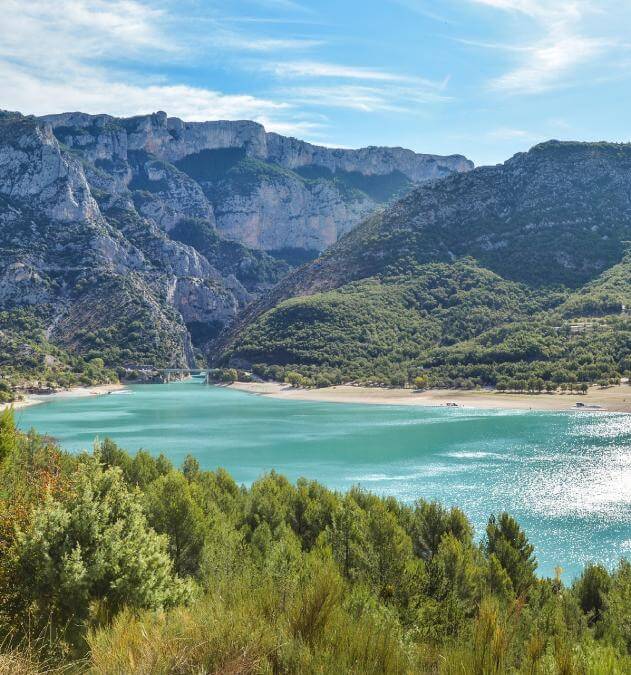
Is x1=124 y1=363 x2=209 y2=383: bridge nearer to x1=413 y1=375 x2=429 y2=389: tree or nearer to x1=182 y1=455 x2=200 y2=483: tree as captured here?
x1=413 y1=375 x2=429 y2=389: tree

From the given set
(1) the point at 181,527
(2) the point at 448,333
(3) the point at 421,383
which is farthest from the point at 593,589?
(2) the point at 448,333

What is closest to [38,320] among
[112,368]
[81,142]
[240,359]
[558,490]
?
[112,368]

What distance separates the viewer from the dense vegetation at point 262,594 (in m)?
4.21

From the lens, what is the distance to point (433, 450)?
46875mm

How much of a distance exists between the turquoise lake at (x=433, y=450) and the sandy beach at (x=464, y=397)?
3228 millimetres

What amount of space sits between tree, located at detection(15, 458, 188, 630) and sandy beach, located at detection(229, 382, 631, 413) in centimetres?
6397

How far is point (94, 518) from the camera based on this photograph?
7.73 m

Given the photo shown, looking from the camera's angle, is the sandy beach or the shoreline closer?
the sandy beach

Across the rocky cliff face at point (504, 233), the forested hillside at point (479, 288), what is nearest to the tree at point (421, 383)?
the forested hillside at point (479, 288)

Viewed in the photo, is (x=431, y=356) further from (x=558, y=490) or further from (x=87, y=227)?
(x=87, y=227)

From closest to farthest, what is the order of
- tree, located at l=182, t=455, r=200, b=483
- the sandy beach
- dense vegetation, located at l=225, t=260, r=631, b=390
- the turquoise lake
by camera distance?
tree, located at l=182, t=455, r=200, b=483, the turquoise lake, the sandy beach, dense vegetation, located at l=225, t=260, r=631, b=390

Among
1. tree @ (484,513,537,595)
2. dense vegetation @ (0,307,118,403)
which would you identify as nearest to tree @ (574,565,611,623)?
tree @ (484,513,537,595)

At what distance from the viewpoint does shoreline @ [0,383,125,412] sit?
7941 centimetres

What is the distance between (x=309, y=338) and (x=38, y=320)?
51497 millimetres
